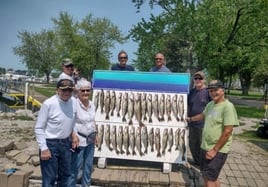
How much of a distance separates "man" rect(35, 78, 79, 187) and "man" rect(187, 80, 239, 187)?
6.00 ft

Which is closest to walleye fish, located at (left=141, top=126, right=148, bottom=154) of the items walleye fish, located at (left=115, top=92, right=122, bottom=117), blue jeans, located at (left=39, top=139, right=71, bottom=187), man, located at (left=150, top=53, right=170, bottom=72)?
walleye fish, located at (left=115, top=92, right=122, bottom=117)

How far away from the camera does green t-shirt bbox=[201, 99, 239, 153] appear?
4.38 meters

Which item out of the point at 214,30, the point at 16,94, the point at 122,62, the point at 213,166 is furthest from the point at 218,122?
the point at 16,94

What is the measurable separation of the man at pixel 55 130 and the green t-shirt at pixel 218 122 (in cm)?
182

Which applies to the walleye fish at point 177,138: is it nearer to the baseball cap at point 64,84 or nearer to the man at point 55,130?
the man at point 55,130

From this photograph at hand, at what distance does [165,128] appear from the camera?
20.5ft

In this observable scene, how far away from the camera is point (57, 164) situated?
437 cm

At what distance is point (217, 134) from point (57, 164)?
6.96ft

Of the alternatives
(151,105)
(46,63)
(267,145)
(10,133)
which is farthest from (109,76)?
Result: (46,63)

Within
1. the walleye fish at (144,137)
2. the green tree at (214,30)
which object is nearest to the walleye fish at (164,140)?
the walleye fish at (144,137)

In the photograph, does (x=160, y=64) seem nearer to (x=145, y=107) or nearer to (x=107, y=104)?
(x=145, y=107)

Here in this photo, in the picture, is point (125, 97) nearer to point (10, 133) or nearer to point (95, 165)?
point (95, 165)

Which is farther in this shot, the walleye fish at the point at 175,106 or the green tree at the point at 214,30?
the green tree at the point at 214,30

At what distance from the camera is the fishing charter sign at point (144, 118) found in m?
6.23
